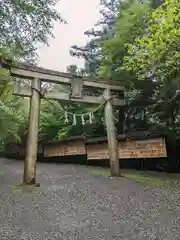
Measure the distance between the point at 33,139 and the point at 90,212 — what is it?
255 cm

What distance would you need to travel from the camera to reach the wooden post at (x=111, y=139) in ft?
22.6

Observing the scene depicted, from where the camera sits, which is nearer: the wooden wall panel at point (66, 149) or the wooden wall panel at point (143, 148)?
the wooden wall panel at point (143, 148)

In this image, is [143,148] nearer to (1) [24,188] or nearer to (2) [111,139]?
(2) [111,139]

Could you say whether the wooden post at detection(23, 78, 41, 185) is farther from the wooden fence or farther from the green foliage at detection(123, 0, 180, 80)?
the wooden fence

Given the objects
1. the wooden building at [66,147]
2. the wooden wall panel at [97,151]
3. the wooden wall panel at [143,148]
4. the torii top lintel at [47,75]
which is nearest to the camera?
the torii top lintel at [47,75]

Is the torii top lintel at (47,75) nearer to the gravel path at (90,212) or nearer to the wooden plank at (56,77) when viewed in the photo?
the wooden plank at (56,77)

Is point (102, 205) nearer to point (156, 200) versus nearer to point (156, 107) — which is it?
point (156, 200)

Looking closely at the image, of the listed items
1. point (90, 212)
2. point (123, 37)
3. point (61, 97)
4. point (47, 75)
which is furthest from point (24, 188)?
point (123, 37)

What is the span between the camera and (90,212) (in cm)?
411

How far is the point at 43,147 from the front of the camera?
1171cm

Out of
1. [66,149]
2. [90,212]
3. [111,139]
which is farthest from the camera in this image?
[66,149]

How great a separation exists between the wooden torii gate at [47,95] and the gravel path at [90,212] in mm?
770

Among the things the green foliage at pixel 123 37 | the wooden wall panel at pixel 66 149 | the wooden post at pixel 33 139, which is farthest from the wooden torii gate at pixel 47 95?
the wooden wall panel at pixel 66 149

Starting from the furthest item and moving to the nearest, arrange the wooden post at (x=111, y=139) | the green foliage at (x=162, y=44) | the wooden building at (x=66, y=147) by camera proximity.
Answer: the wooden building at (x=66, y=147)
the wooden post at (x=111, y=139)
the green foliage at (x=162, y=44)
